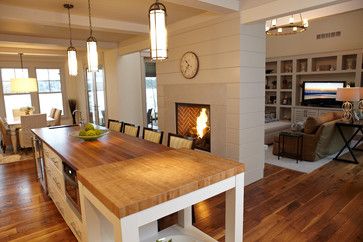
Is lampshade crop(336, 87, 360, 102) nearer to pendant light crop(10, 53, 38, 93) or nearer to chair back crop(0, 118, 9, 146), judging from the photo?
pendant light crop(10, 53, 38, 93)

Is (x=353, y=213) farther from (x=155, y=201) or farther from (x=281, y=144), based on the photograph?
(x=155, y=201)

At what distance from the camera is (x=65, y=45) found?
230 inches

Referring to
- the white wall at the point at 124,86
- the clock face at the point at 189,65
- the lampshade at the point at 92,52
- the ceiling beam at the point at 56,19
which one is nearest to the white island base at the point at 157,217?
the lampshade at the point at 92,52

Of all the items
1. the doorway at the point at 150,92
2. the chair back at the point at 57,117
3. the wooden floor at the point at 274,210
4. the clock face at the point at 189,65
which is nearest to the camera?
the wooden floor at the point at 274,210

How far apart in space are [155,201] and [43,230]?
7.07 feet

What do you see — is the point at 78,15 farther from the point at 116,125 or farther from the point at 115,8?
the point at 116,125

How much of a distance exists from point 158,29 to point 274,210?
249 cm

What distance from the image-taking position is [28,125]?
5438mm

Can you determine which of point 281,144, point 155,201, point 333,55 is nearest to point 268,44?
point 333,55

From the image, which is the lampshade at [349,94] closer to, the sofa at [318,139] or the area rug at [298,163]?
the sofa at [318,139]

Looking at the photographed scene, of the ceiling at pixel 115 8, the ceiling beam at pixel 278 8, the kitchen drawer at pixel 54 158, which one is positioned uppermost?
the ceiling at pixel 115 8

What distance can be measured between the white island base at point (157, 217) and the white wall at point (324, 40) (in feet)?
20.8

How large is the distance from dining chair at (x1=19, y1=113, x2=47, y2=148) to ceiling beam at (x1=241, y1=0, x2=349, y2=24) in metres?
4.74

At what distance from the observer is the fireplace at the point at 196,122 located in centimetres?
408
